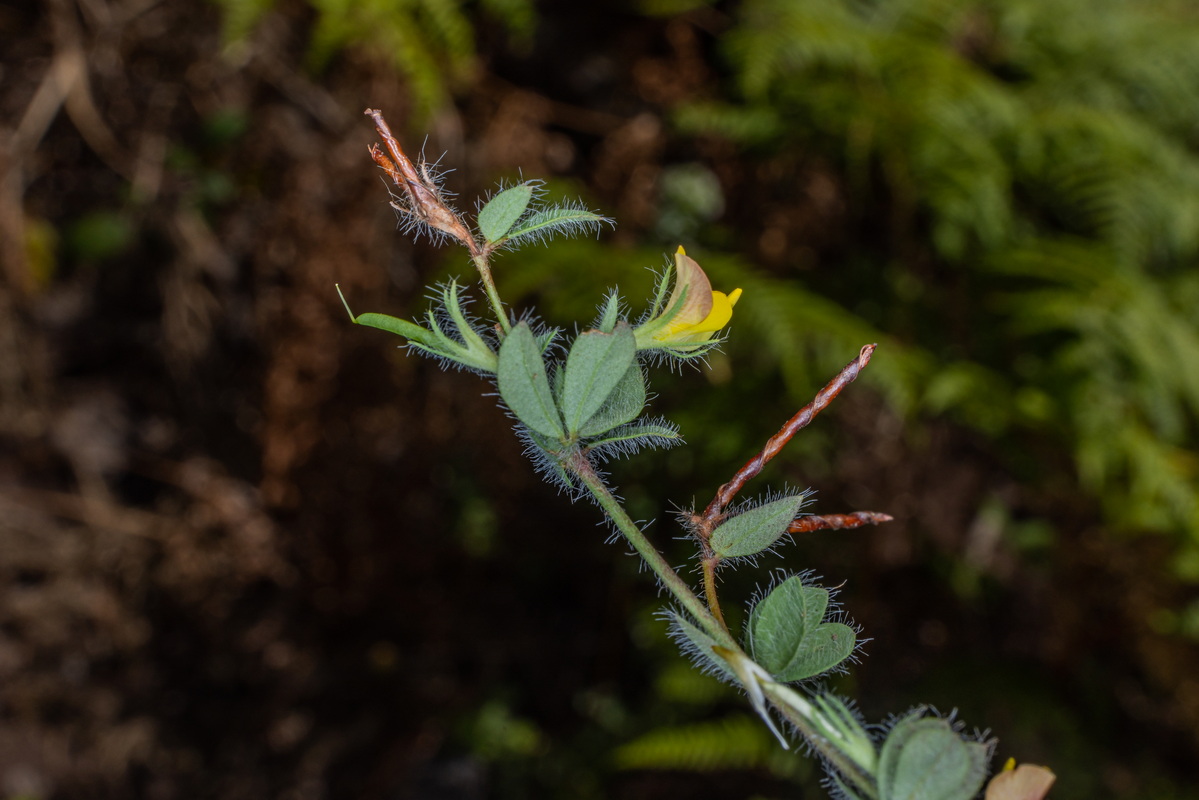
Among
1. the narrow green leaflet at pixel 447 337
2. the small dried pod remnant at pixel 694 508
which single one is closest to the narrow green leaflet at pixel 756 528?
the small dried pod remnant at pixel 694 508

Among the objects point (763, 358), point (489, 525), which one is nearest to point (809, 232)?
point (763, 358)

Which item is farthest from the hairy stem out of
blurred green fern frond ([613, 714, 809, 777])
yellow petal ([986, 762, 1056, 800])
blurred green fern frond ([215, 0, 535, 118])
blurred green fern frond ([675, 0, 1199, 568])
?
blurred green fern frond ([215, 0, 535, 118])

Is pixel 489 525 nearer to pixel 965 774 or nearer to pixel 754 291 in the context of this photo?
pixel 754 291

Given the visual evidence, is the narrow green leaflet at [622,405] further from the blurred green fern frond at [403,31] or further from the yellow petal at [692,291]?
the blurred green fern frond at [403,31]

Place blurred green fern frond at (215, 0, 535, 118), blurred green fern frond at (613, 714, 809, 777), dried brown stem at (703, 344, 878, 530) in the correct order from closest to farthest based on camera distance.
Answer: dried brown stem at (703, 344, 878, 530) → blurred green fern frond at (613, 714, 809, 777) → blurred green fern frond at (215, 0, 535, 118)

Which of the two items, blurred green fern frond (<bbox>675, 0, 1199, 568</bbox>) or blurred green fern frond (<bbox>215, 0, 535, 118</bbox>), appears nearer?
blurred green fern frond (<bbox>675, 0, 1199, 568</bbox>)

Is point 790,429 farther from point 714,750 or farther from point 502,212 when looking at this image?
point 714,750

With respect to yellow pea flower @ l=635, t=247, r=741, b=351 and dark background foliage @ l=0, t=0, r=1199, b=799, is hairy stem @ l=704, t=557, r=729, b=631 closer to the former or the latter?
yellow pea flower @ l=635, t=247, r=741, b=351
